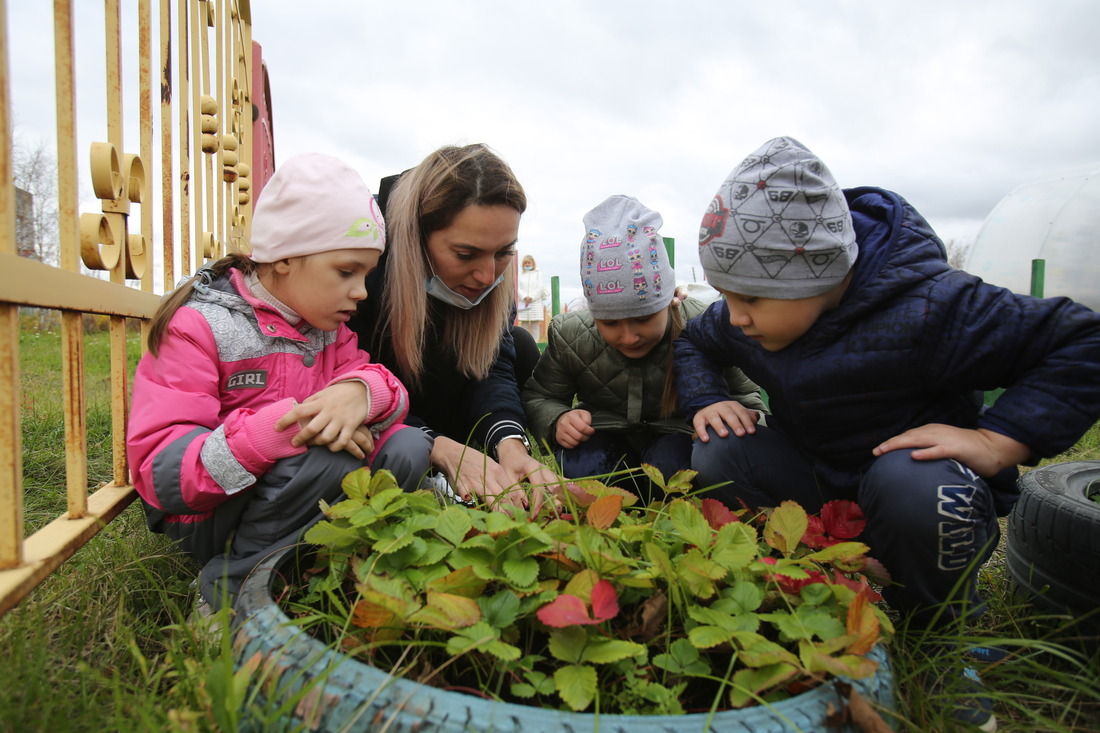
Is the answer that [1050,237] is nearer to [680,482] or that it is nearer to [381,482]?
[680,482]

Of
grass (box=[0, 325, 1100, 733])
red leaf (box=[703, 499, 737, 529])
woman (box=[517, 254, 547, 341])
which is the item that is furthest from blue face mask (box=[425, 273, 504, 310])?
woman (box=[517, 254, 547, 341])

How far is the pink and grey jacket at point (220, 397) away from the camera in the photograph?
1.24 metres

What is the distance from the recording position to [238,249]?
5.74ft

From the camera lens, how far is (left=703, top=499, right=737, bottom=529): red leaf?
45.8 inches

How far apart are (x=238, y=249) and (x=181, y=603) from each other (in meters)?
0.90

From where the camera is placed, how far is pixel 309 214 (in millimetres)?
→ 1525

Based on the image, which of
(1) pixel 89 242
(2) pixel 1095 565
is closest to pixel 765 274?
(2) pixel 1095 565

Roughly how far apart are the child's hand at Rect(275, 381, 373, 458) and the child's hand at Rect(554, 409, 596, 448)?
0.83 metres

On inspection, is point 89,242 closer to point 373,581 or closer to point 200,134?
point 373,581

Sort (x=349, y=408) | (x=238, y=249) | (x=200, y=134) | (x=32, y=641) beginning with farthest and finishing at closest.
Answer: (x=200, y=134) < (x=238, y=249) < (x=349, y=408) < (x=32, y=641)

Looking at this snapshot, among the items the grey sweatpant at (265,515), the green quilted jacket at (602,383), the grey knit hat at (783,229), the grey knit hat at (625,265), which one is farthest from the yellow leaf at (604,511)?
the green quilted jacket at (602,383)

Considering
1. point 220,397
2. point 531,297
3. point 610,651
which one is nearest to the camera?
point 610,651

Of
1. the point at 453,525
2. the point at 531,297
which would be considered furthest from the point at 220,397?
the point at 531,297

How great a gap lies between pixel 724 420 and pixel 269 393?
3.83 feet
